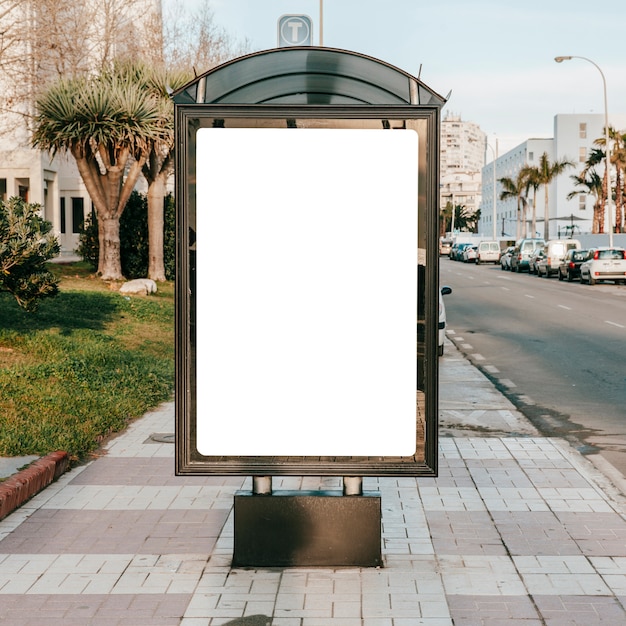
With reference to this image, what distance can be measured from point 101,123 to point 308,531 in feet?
58.0

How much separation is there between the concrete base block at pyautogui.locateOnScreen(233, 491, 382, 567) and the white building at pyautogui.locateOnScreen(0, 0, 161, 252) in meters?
17.5

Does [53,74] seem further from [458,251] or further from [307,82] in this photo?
[458,251]

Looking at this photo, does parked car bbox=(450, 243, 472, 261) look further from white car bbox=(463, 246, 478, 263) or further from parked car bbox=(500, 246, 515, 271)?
parked car bbox=(500, 246, 515, 271)

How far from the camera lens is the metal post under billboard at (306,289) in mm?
4883

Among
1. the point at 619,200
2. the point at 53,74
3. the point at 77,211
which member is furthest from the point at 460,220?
the point at 53,74

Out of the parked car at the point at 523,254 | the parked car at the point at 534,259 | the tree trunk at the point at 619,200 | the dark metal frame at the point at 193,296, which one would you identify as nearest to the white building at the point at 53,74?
the dark metal frame at the point at 193,296

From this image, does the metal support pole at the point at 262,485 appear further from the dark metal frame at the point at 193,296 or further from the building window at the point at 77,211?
the building window at the point at 77,211

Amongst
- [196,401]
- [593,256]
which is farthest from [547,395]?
[593,256]

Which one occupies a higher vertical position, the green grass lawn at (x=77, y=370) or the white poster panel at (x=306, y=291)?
the white poster panel at (x=306, y=291)

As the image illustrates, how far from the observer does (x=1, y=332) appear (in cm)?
1266

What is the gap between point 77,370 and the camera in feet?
36.6

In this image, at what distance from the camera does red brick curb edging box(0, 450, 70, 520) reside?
6200mm

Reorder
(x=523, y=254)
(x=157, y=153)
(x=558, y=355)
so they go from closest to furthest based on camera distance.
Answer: (x=558, y=355) < (x=157, y=153) < (x=523, y=254)

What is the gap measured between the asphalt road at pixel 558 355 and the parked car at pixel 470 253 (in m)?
42.9
